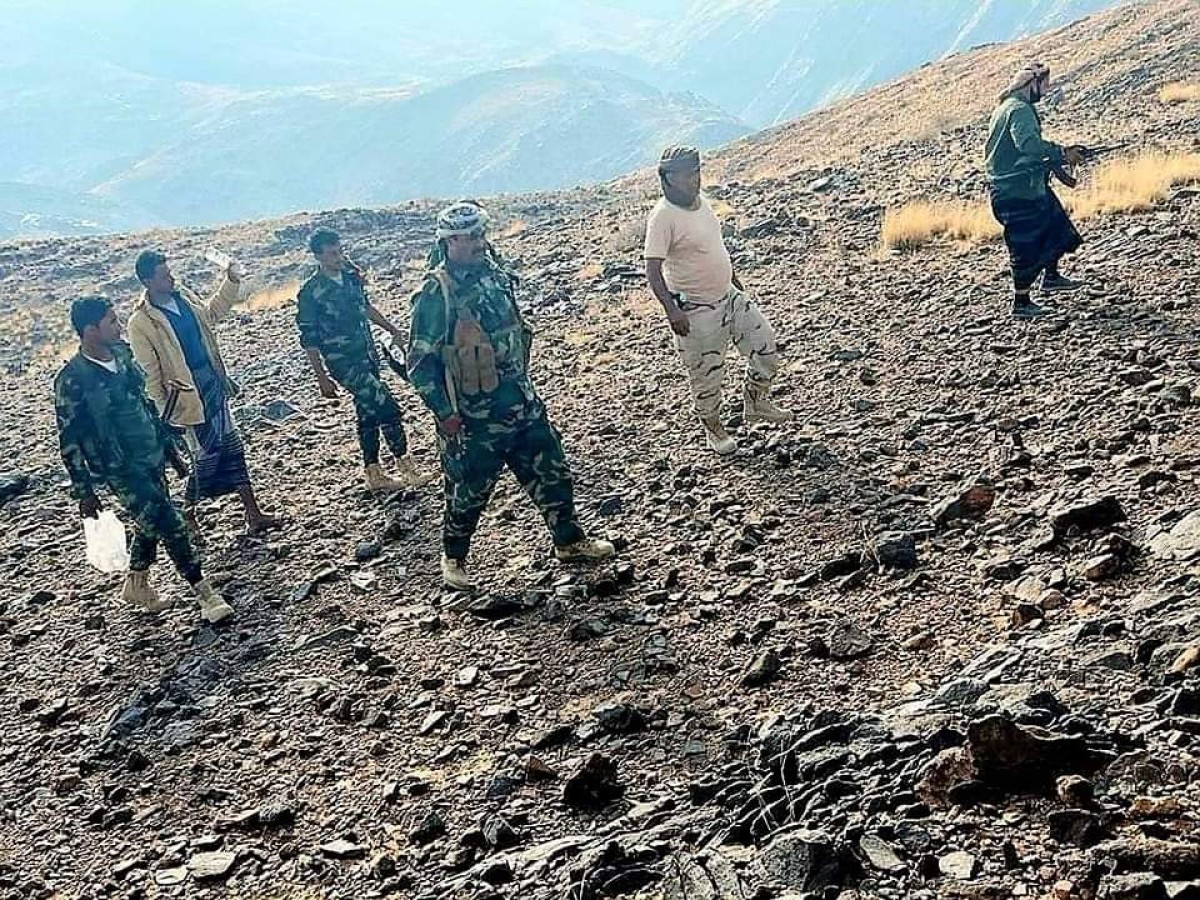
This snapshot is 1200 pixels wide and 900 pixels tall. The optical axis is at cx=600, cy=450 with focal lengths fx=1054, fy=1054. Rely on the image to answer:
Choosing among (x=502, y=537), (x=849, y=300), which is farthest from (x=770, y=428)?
(x=849, y=300)

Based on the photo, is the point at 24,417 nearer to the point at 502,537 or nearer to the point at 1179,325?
the point at 502,537

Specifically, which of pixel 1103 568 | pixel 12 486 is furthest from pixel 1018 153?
pixel 12 486

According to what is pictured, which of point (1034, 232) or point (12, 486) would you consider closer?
point (1034, 232)

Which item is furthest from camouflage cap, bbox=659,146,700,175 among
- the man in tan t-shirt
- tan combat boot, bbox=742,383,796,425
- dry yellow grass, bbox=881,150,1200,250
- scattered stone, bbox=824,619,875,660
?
dry yellow grass, bbox=881,150,1200,250

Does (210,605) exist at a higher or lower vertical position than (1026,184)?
lower

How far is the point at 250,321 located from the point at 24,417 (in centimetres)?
477

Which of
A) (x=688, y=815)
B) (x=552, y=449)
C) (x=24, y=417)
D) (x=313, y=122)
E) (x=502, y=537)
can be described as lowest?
(x=688, y=815)

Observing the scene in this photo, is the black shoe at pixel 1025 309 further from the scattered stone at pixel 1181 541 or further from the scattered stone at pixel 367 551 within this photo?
the scattered stone at pixel 367 551

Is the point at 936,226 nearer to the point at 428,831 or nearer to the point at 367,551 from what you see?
the point at 367,551

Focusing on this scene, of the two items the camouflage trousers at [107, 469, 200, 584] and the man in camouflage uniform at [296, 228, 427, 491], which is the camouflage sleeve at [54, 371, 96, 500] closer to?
the camouflage trousers at [107, 469, 200, 584]

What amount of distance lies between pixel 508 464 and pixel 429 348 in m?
0.75

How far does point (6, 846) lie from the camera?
4.36 meters

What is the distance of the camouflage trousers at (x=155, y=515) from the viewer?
5801 millimetres

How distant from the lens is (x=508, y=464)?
5441mm
